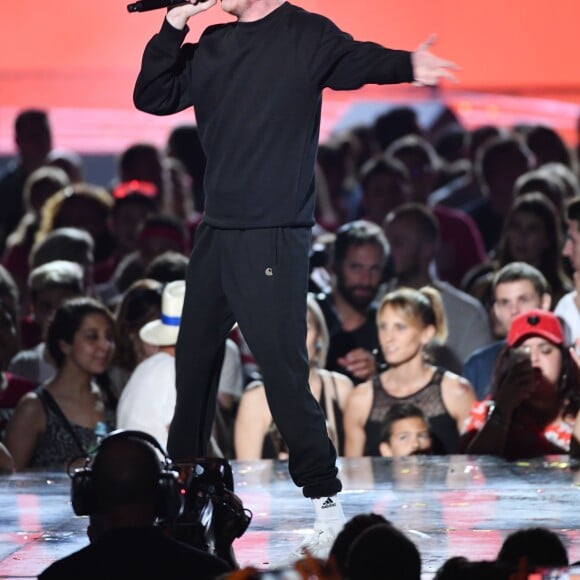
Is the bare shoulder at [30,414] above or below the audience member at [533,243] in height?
below

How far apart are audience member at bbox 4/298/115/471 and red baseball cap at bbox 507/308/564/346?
5.34 feet

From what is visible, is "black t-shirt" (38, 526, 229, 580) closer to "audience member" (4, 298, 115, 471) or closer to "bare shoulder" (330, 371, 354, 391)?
"audience member" (4, 298, 115, 471)

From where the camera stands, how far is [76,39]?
1196 cm

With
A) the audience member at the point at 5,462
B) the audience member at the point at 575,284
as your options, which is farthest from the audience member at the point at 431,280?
the audience member at the point at 5,462

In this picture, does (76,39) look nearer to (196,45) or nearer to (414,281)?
(414,281)

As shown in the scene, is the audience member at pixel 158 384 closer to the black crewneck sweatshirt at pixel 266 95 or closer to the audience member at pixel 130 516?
the black crewneck sweatshirt at pixel 266 95

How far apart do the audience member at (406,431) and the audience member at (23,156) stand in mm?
5261

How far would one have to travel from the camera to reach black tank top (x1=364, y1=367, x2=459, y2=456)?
6555 millimetres

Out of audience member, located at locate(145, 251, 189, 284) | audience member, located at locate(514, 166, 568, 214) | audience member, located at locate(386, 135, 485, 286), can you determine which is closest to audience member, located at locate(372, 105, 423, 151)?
audience member, located at locate(386, 135, 485, 286)

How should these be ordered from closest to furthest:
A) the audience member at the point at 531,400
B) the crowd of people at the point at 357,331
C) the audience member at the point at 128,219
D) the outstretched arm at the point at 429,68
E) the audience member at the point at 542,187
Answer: the outstretched arm at the point at 429,68 → the audience member at the point at 531,400 → the crowd of people at the point at 357,331 → the audience member at the point at 542,187 → the audience member at the point at 128,219

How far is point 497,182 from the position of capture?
9930 mm

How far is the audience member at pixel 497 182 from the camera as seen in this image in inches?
391

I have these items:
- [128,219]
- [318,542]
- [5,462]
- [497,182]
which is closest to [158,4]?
[318,542]

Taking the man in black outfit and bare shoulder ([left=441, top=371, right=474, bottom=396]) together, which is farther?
bare shoulder ([left=441, top=371, right=474, bottom=396])
